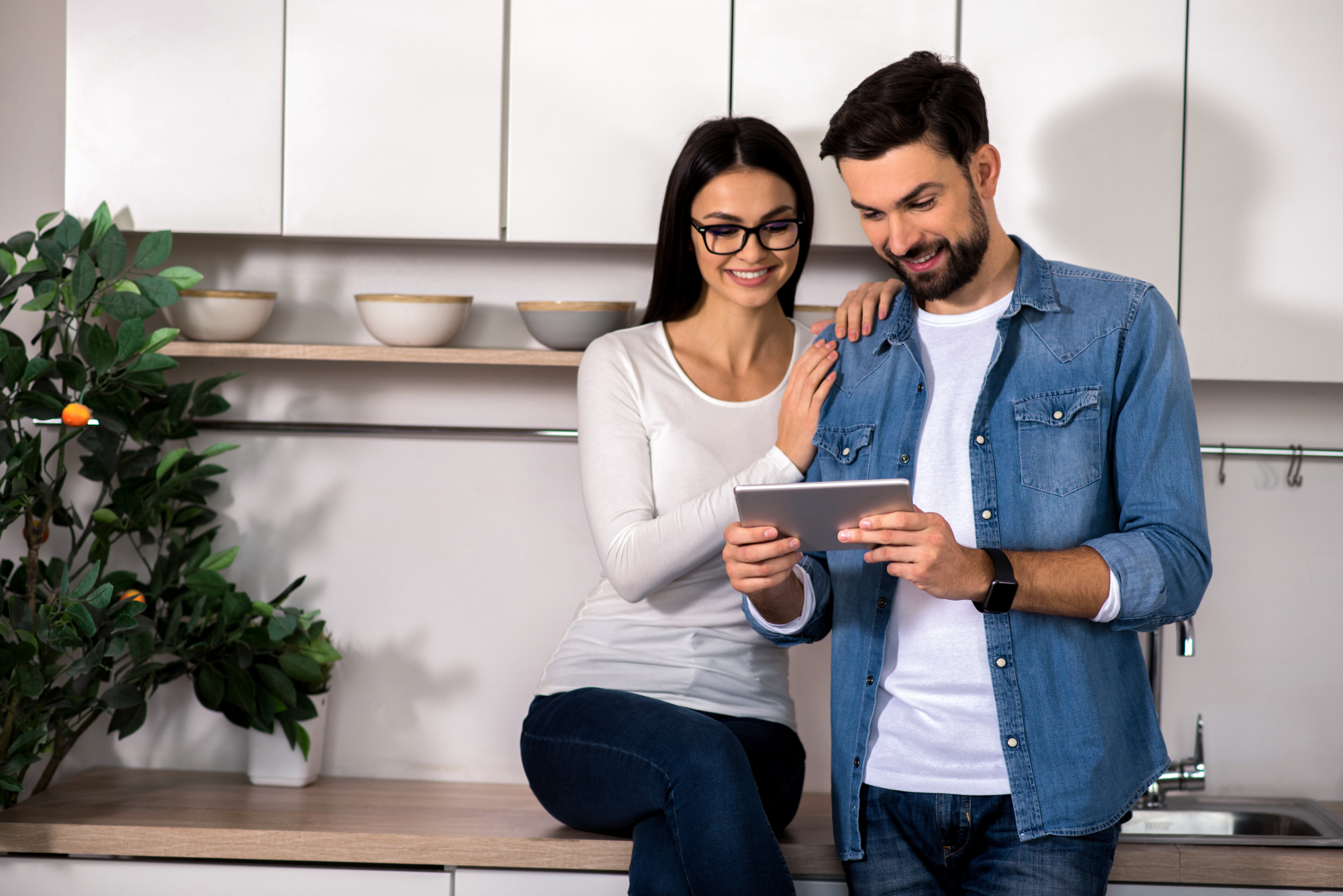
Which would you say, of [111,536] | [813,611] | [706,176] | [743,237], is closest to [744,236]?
Result: [743,237]

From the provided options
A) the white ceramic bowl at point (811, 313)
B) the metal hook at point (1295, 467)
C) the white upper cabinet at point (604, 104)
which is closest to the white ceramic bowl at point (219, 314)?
the white upper cabinet at point (604, 104)

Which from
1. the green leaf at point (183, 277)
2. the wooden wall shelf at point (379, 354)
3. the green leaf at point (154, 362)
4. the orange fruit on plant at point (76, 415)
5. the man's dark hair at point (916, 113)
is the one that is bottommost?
the orange fruit on plant at point (76, 415)

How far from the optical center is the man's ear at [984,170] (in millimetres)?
1317

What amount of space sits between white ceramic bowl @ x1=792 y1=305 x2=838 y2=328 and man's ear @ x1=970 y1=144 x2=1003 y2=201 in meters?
0.62

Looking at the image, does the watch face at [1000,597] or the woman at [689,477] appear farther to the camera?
the woman at [689,477]

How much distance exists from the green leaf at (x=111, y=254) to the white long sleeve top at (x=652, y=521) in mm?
773

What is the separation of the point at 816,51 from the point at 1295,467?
1.22m

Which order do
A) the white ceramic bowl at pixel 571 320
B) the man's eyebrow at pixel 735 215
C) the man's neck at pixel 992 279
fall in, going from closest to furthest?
the man's neck at pixel 992 279, the man's eyebrow at pixel 735 215, the white ceramic bowl at pixel 571 320

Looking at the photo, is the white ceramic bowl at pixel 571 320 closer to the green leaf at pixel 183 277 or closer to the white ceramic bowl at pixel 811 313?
the white ceramic bowl at pixel 811 313

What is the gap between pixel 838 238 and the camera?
1.86 metres

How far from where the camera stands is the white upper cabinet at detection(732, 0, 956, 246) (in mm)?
1806

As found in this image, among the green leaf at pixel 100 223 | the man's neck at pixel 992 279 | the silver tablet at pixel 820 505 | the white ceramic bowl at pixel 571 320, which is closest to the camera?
the silver tablet at pixel 820 505

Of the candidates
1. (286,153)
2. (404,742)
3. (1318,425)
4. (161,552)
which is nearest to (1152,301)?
(1318,425)

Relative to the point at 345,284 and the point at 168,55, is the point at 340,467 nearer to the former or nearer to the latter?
the point at 345,284
